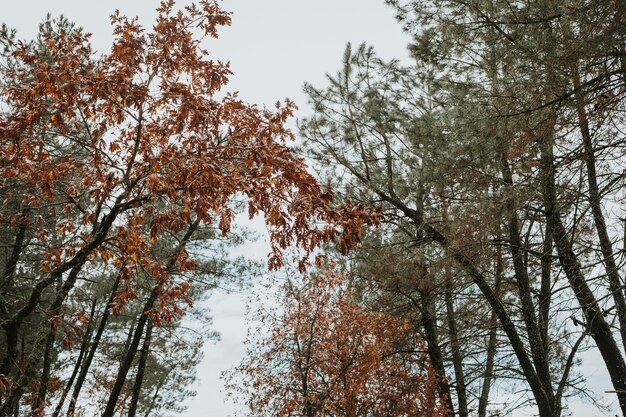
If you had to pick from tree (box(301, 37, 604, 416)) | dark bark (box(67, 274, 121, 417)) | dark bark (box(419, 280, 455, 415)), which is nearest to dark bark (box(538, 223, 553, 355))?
tree (box(301, 37, 604, 416))

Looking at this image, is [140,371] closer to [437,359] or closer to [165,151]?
[437,359]

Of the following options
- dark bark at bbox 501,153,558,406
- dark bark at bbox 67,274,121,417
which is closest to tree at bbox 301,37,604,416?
dark bark at bbox 501,153,558,406

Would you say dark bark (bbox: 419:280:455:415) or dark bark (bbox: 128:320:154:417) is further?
dark bark (bbox: 128:320:154:417)

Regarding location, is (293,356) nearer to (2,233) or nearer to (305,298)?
(305,298)

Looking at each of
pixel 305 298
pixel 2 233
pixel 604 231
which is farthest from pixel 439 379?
pixel 2 233

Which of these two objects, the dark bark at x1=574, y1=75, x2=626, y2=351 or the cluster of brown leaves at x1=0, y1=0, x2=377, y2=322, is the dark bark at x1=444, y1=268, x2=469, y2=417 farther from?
the cluster of brown leaves at x1=0, y1=0, x2=377, y2=322

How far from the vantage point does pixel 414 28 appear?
7699mm

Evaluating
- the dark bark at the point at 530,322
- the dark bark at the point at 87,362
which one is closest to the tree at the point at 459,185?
the dark bark at the point at 530,322

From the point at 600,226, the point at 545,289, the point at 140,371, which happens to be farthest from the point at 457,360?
the point at 140,371

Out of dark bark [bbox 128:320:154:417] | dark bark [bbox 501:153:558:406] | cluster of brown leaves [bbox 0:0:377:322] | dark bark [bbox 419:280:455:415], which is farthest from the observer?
dark bark [bbox 128:320:154:417]

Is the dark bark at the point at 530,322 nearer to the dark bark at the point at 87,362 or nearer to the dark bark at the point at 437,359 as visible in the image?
the dark bark at the point at 437,359

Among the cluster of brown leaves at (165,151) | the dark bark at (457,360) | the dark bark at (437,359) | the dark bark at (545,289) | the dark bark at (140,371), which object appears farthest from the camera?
the dark bark at (140,371)

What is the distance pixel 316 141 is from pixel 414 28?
2710 mm

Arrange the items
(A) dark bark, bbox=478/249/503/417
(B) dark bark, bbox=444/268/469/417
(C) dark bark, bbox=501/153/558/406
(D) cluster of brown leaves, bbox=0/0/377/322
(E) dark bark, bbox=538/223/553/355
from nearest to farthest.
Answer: (D) cluster of brown leaves, bbox=0/0/377/322, (E) dark bark, bbox=538/223/553/355, (C) dark bark, bbox=501/153/558/406, (A) dark bark, bbox=478/249/503/417, (B) dark bark, bbox=444/268/469/417
